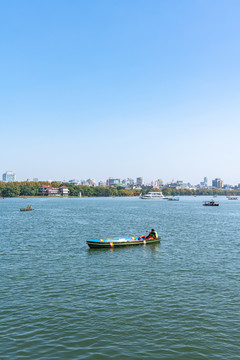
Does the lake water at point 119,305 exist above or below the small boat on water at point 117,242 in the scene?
below

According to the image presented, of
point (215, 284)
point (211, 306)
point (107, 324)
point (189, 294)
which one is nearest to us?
point (107, 324)

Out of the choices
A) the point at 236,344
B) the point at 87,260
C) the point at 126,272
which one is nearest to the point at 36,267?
the point at 87,260

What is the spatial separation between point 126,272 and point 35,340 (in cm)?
1644

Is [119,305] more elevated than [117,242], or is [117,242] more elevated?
[117,242]

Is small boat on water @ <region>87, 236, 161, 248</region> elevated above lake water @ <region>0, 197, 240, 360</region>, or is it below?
above

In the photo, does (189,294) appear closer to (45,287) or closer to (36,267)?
(45,287)

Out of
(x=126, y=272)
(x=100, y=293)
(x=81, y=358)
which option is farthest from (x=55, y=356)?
(x=126, y=272)

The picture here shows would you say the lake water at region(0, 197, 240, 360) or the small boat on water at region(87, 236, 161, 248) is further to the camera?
the small boat on water at region(87, 236, 161, 248)

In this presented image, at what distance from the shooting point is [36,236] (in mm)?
59688

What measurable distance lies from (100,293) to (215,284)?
1107cm

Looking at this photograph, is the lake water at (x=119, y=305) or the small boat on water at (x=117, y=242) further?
the small boat on water at (x=117, y=242)

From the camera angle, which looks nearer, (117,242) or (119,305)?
(119,305)

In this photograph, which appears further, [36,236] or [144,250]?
[36,236]

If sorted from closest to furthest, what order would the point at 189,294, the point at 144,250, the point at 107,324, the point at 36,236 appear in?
the point at 107,324 < the point at 189,294 < the point at 144,250 < the point at 36,236
